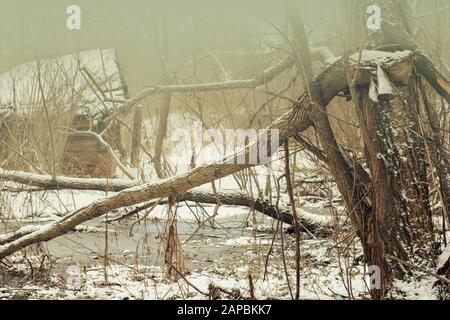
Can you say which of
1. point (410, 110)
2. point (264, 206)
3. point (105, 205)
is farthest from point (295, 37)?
point (264, 206)

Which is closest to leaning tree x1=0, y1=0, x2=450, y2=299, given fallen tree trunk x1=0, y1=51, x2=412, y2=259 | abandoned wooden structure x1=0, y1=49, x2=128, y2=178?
fallen tree trunk x1=0, y1=51, x2=412, y2=259

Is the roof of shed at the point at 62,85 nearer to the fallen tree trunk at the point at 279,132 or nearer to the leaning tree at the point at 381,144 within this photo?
the fallen tree trunk at the point at 279,132

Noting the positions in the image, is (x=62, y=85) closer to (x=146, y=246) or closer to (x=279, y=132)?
(x=146, y=246)

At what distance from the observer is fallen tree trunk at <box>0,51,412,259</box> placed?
3148mm

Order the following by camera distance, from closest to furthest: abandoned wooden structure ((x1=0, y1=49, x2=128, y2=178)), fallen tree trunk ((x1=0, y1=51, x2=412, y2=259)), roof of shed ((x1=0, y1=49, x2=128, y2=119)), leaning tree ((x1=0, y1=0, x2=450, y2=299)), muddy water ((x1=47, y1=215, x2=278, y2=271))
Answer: fallen tree trunk ((x1=0, y1=51, x2=412, y2=259))
leaning tree ((x1=0, y1=0, x2=450, y2=299))
muddy water ((x1=47, y1=215, x2=278, y2=271))
abandoned wooden structure ((x1=0, y1=49, x2=128, y2=178))
roof of shed ((x1=0, y1=49, x2=128, y2=119))

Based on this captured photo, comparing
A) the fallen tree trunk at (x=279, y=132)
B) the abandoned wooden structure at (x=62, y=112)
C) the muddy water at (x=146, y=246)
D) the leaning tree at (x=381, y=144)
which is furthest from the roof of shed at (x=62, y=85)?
the leaning tree at (x=381, y=144)

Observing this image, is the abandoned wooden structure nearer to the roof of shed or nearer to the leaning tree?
the roof of shed

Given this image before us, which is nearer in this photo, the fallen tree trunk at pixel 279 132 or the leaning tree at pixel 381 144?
the fallen tree trunk at pixel 279 132

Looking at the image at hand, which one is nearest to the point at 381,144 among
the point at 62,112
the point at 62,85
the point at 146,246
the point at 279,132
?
the point at 279,132

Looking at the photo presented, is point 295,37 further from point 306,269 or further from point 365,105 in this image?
point 306,269

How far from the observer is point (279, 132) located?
3408 mm

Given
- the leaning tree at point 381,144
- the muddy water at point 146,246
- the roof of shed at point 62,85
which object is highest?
the roof of shed at point 62,85

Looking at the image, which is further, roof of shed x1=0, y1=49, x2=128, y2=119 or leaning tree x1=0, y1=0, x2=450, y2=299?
roof of shed x1=0, y1=49, x2=128, y2=119

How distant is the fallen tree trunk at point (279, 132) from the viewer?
124 inches
